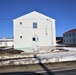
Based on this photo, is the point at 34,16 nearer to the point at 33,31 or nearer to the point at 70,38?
the point at 33,31

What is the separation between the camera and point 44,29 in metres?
33.8

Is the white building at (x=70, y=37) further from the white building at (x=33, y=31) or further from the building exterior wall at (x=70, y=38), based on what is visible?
the white building at (x=33, y=31)

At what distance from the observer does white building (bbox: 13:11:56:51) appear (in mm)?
33250

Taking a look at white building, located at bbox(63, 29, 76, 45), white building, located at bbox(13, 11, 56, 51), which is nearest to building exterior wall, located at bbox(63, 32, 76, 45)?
white building, located at bbox(63, 29, 76, 45)

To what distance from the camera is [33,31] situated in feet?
110

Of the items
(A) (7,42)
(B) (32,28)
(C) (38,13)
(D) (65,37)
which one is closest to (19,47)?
(B) (32,28)

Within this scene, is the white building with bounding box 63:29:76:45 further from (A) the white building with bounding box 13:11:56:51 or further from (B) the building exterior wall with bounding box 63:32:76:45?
(A) the white building with bounding box 13:11:56:51

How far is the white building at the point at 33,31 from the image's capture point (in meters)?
33.2

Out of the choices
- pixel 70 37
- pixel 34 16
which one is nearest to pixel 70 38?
pixel 70 37

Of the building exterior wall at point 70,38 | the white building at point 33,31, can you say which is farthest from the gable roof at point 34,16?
the building exterior wall at point 70,38

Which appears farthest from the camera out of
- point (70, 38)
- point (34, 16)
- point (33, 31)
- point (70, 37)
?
point (70, 38)

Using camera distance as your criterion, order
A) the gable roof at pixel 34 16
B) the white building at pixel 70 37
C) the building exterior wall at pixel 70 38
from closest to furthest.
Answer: the gable roof at pixel 34 16 < the white building at pixel 70 37 < the building exterior wall at pixel 70 38

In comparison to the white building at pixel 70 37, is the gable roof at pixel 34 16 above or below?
above

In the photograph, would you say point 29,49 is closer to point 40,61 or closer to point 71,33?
point 40,61
